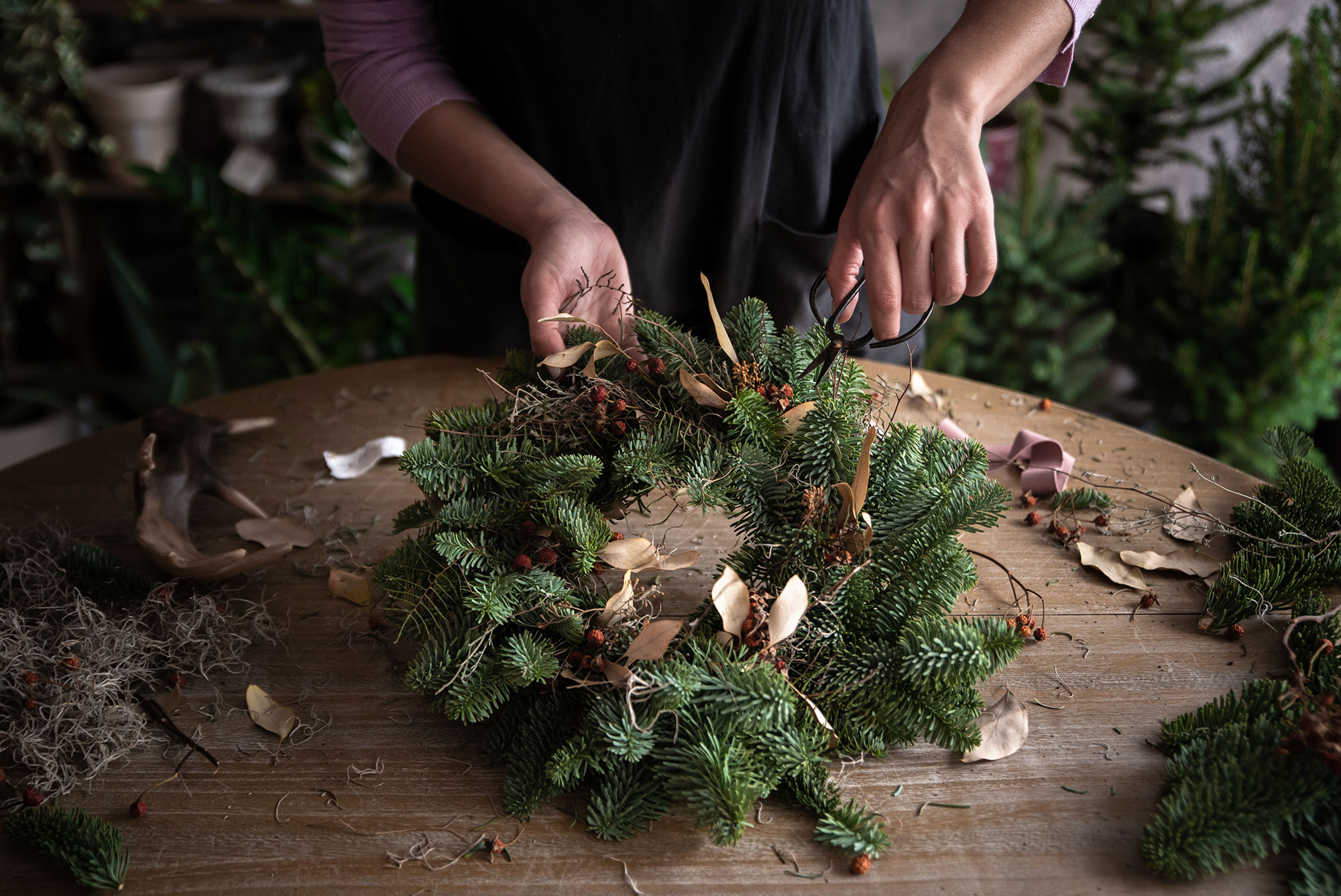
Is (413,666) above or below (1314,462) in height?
below

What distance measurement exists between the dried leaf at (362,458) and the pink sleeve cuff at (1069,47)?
0.81 metres

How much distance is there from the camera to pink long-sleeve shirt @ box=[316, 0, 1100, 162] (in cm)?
110

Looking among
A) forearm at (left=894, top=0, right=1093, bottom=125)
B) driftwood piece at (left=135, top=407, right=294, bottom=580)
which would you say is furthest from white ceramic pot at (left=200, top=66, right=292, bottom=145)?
forearm at (left=894, top=0, right=1093, bottom=125)

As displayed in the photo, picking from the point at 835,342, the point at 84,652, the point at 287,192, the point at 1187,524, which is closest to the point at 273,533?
the point at 84,652

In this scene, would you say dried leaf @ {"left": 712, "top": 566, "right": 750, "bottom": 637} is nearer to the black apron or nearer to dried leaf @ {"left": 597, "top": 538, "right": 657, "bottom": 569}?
dried leaf @ {"left": 597, "top": 538, "right": 657, "bottom": 569}

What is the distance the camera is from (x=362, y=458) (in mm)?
1050

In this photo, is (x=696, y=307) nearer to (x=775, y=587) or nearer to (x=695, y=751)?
(x=775, y=587)

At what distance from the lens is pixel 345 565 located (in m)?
0.90

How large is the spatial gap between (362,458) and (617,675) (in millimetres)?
524

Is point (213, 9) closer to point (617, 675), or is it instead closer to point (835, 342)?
point (835, 342)

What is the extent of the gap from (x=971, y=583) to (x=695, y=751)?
0.84 feet

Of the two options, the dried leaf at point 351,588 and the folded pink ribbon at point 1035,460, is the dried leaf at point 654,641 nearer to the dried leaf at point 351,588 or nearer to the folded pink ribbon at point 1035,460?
the dried leaf at point 351,588

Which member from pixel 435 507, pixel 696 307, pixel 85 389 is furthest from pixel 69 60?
pixel 435 507

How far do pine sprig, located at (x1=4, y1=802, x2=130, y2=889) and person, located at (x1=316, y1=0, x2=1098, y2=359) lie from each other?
0.50 m
